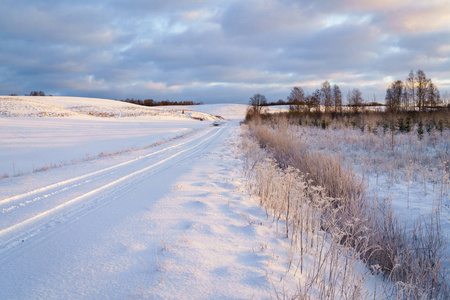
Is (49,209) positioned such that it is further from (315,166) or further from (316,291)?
(315,166)

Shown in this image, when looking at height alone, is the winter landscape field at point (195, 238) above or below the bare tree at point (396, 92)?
below

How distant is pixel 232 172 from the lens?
7.38 meters

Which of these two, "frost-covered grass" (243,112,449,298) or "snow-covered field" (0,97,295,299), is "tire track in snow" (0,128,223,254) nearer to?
"snow-covered field" (0,97,295,299)

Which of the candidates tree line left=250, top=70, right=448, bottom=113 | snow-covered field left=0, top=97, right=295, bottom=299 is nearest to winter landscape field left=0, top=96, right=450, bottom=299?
snow-covered field left=0, top=97, right=295, bottom=299

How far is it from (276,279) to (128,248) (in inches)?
63.1

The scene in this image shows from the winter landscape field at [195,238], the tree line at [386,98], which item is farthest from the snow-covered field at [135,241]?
the tree line at [386,98]

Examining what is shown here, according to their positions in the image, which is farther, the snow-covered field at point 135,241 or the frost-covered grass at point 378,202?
the frost-covered grass at point 378,202

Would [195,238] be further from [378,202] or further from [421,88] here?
[421,88]

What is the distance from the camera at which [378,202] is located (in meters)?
4.70

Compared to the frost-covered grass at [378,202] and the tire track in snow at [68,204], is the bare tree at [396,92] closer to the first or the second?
the frost-covered grass at [378,202]

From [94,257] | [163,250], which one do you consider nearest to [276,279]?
[163,250]

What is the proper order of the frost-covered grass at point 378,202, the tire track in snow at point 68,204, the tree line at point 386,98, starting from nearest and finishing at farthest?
the frost-covered grass at point 378,202 → the tire track in snow at point 68,204 → the tree line at point 386,98

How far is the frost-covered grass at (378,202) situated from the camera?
9.53ft

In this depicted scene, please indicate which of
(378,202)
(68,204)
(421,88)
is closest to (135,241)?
(68,204)
